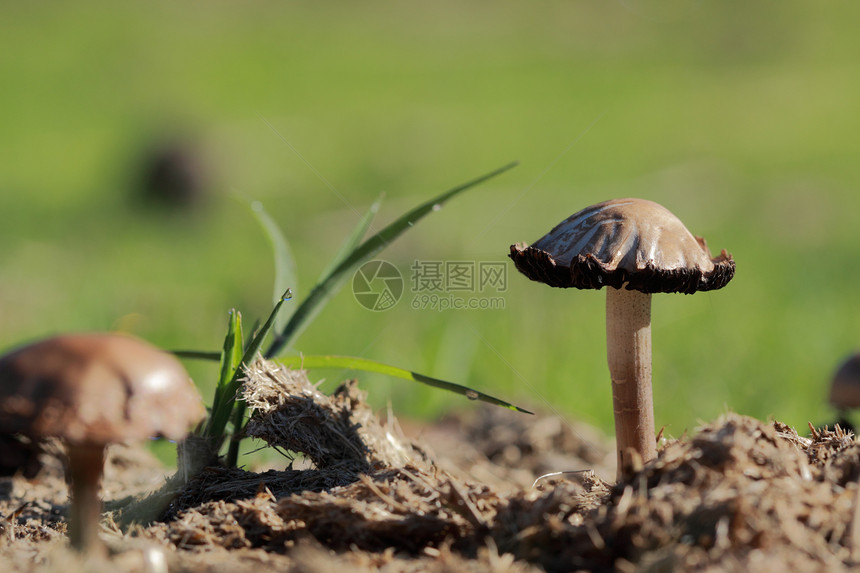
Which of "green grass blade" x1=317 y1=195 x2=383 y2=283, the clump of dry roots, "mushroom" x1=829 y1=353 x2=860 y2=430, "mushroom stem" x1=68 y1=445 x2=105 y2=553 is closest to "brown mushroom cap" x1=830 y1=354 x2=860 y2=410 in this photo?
"mushroom" x1=829 y1=353 x2=860 y2=430

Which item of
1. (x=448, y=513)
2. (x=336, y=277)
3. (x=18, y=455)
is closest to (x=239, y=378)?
(x=336, y=277)

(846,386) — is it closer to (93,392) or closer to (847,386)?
(847,386)

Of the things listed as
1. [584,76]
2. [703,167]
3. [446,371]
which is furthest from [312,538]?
[584,76]

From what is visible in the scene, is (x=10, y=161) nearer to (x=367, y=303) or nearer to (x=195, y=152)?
(x=195, y=152)

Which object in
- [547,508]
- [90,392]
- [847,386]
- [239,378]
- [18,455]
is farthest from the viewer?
[847,386]

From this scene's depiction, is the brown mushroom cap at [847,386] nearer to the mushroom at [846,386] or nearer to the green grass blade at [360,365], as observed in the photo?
the mushroom at [846,386]

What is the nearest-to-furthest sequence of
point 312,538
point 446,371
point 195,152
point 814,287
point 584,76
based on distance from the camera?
point 312,538
point 446,371
point 814,287
point 195,152
point 584,76

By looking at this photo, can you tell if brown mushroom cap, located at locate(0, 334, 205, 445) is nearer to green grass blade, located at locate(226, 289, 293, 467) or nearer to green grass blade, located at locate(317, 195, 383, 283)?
green grass blade, located at locate(226, 289, 293, 467)
